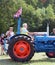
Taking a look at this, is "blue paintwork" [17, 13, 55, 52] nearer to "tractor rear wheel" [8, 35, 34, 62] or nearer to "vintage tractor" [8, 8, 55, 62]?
"vintage tractor" [8, 8, 55, 62]

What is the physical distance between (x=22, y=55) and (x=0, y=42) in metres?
4.85

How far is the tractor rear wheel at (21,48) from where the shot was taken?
36.0 ft

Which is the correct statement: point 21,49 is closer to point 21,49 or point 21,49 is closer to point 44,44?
point 21,49

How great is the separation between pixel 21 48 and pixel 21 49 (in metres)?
0.04

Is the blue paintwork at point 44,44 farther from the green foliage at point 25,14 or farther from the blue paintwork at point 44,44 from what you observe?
the green foliage at point 25,14

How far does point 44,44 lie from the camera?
11375 millimetres

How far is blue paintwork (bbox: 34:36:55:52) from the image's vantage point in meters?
11.2

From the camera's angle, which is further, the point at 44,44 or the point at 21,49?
the point at 44,44

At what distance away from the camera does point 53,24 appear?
148 ft

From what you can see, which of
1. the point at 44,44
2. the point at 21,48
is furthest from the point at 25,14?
the point at 21,48

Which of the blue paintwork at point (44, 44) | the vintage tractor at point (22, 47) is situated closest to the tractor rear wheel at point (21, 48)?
the vintage tractor at point (22, 47)

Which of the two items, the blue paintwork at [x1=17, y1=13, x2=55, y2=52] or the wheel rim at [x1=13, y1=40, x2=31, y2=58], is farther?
the blue paintwork at [x1=17, y1=13, x2=55, y2=52]

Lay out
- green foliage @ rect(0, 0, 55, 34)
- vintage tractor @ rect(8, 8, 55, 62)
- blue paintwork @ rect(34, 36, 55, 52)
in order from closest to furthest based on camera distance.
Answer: vintage tractor @ rect(8, 8, 55, 62), blue paintwork @ rect(34, 36, 55, 52), green foliage @ rect(0, 0, 55, 34)

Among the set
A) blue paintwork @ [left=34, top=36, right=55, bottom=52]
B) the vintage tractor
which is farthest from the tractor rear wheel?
blue paintwork @ [left=34, top=36, right=55, bottom=52]
